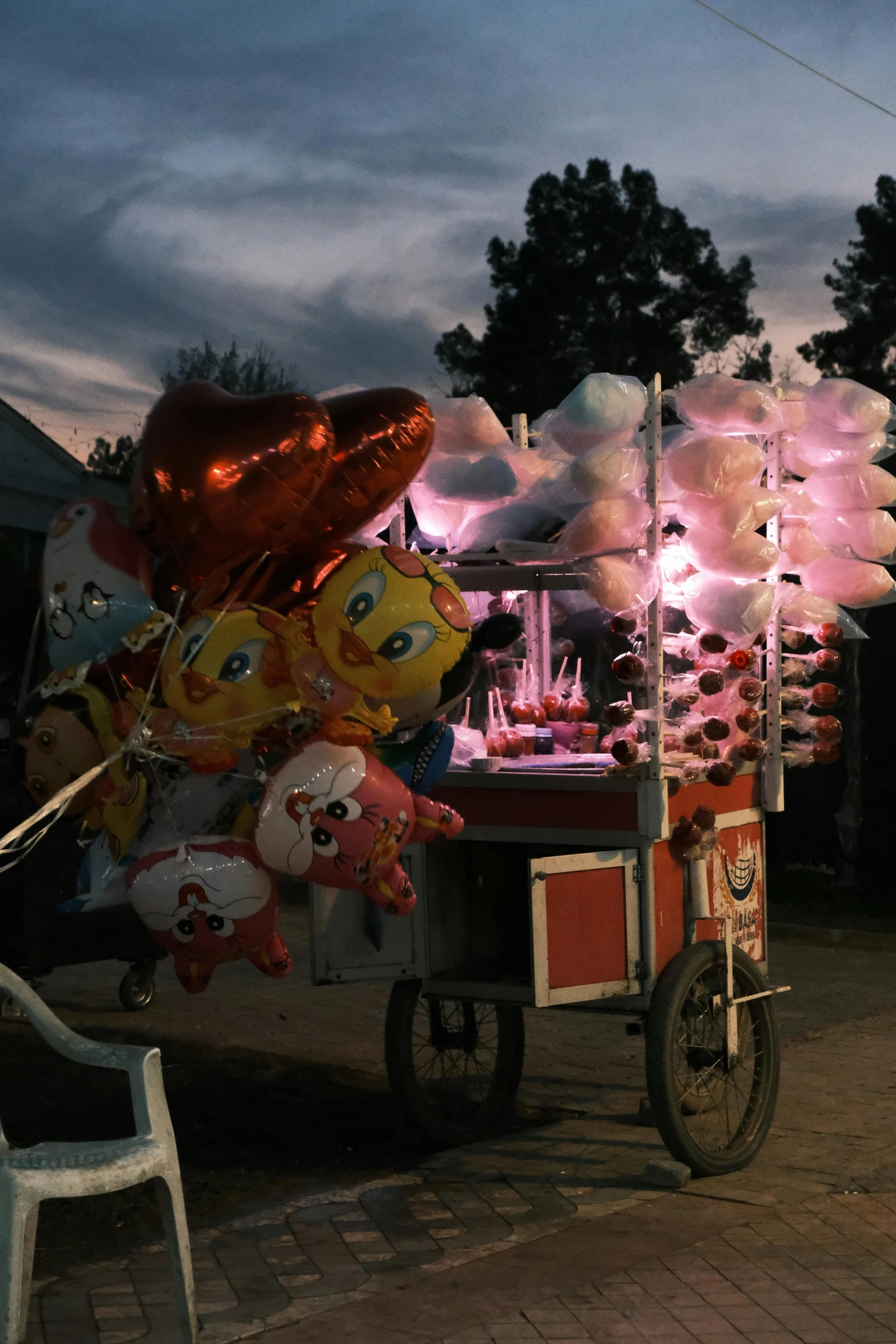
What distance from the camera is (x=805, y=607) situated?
5.79m

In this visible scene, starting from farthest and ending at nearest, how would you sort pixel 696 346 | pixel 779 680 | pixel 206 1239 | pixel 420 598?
pixel 696 346 → pixel 779 680 → pixel 206 1239 → pixel 420 598

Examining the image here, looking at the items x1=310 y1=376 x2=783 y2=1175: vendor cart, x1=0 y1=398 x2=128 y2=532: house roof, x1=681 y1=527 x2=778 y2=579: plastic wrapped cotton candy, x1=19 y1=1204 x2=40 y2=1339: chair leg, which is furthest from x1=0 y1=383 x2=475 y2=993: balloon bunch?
x1=0 y1=398 x2=128 y2=532: house roof

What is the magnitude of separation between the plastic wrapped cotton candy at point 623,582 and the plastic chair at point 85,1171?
2.38m

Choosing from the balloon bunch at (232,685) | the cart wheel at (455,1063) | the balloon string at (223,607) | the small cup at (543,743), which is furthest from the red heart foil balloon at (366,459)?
the cart wheel at (455,1063)

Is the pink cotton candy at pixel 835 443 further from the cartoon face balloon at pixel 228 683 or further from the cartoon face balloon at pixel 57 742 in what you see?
the cartoon face balloon at pixel 57 742

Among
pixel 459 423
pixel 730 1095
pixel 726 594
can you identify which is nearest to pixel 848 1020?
pixel 730 1095

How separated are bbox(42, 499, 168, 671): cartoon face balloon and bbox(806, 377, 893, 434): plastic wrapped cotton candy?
275 centimetres

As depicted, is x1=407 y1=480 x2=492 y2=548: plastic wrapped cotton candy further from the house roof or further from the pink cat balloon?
the house roof

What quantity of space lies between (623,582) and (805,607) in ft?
2.83

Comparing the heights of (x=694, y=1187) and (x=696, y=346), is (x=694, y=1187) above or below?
below

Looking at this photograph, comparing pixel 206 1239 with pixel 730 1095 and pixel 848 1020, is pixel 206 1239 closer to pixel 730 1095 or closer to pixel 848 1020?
pixel 730 1095

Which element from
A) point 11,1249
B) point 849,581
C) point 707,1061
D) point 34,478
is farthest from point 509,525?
point 34,478

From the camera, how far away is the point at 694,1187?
17.3 feet

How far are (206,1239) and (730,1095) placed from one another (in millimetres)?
2411
